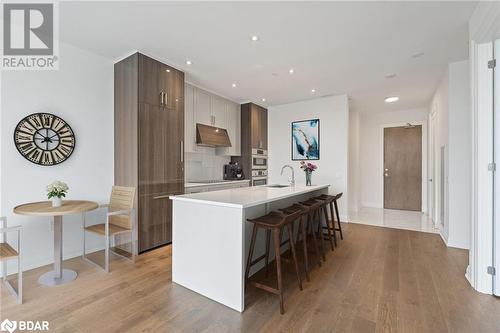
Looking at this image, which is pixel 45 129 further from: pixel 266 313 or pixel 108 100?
pixel 266 313

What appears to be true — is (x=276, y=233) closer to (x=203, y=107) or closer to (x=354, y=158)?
(x=203, y=107)

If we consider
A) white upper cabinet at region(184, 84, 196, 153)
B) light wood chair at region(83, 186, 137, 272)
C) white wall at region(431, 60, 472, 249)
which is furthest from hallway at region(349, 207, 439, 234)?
light wood chair at region(83, 186, 137, 272)

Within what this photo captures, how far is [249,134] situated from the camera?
5.43 meters

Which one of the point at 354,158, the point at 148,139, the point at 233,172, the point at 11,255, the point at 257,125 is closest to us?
the point at 11,255

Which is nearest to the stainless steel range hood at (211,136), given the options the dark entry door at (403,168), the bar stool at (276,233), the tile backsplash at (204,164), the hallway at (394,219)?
the tile backsplash at (204,164)

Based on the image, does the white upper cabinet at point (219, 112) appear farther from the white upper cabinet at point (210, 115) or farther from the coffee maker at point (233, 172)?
the coffee maker at point (233, 172)

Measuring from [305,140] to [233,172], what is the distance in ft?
6.05

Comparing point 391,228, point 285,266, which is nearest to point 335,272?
point 285,266

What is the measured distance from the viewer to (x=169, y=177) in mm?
3447

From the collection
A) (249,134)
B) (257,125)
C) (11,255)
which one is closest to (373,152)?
(257,125)

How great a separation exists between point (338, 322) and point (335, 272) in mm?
892

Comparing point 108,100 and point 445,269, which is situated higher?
point 108,100

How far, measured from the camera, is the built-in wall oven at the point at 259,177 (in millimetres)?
5521

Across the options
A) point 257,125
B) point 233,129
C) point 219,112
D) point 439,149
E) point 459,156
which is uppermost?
point 219,112
